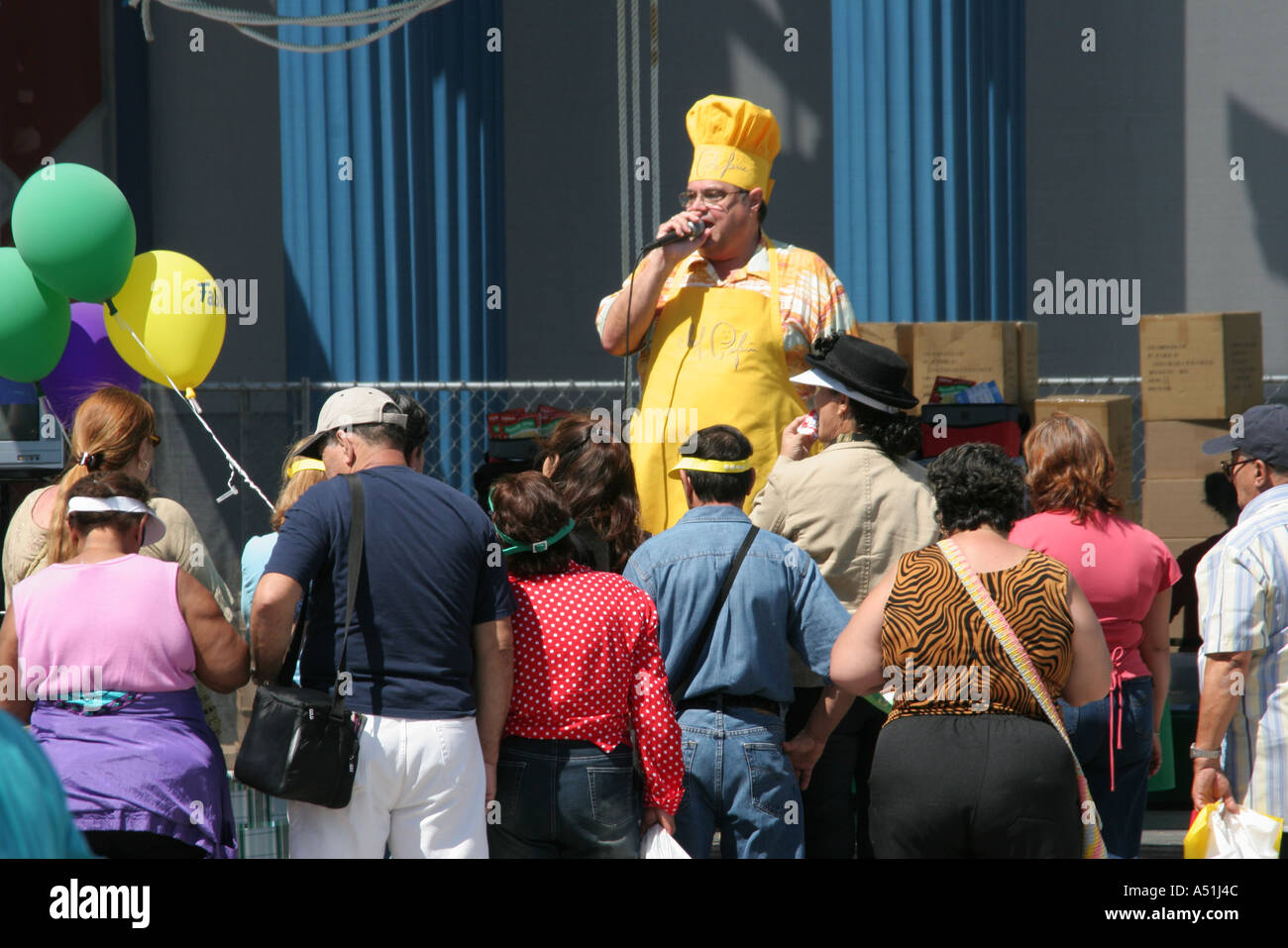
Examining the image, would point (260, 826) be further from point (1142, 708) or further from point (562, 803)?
point (1142, 708)

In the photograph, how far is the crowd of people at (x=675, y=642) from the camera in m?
3.20

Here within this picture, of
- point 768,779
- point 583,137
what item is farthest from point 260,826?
point 583,137

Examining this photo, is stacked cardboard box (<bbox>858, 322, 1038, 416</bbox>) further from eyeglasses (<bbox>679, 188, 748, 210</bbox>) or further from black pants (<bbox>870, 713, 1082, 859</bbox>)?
black pants (<bbox>870, 713, 1082, 859</bbox>)

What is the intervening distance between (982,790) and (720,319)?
7.16 feet

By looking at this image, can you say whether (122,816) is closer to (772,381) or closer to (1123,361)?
(772,381)

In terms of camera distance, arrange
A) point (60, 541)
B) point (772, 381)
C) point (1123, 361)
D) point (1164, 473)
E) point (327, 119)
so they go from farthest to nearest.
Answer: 1. point (1123, 361)
2. point (327, 119)
3. point (1164, 473)
4. point (772, 381)
5. point (60, 541)

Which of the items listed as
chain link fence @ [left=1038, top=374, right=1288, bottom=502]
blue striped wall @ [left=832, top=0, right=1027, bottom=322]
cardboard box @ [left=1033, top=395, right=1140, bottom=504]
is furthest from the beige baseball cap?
chain link fence @ [left=1038, top=374, right=1288, bottom=502]

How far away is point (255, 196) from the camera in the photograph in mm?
8375

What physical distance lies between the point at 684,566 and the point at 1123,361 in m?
5.30

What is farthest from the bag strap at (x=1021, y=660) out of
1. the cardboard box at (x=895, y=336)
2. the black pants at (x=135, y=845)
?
the cardboard box at (x=895, y=336)

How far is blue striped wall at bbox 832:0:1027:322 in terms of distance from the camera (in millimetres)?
6965

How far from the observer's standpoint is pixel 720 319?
4.88m

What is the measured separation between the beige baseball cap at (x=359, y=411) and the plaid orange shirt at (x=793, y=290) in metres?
1.45
